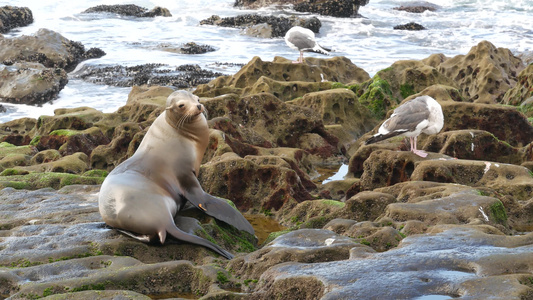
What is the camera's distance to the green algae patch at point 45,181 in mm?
8477

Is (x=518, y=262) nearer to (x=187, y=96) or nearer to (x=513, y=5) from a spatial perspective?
(x=187, y=96)

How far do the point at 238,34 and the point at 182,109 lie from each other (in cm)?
2817

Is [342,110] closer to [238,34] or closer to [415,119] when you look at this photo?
[415,119]

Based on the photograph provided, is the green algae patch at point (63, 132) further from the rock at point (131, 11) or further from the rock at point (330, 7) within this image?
the rock at point (330, 7)

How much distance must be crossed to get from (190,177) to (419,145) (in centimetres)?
541

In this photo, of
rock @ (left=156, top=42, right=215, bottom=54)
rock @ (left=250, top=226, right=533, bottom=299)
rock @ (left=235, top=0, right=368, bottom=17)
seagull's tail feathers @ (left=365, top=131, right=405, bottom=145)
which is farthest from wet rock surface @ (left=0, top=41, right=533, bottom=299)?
rock @ (left=235, top=0, right=368, bottom=17)

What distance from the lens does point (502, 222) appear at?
6.28 metres

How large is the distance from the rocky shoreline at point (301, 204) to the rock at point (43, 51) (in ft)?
31.4

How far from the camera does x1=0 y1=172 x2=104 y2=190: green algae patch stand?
848cm

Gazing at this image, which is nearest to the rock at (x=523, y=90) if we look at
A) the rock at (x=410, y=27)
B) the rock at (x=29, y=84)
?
the rock at (x=29, y=84)

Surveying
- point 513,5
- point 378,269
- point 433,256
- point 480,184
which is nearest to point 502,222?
point 480,184

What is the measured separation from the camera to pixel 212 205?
6.36 m

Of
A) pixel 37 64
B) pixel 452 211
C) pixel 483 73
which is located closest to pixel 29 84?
pixel 37 64

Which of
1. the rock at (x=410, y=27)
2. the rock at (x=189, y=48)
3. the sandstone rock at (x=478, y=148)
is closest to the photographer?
the sandstone rock at (x=478, y=148)
